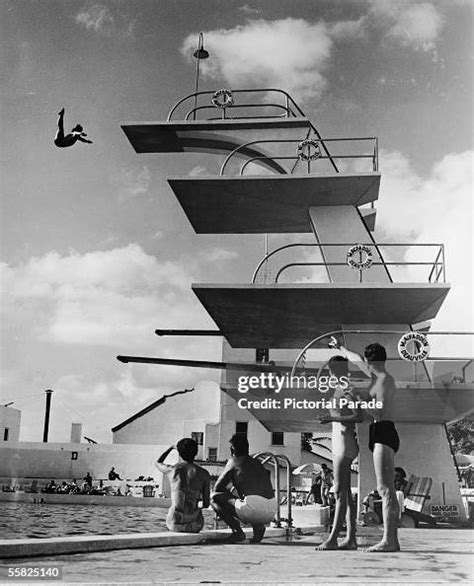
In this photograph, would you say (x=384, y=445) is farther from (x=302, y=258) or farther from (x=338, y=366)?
(x=302, y=258)

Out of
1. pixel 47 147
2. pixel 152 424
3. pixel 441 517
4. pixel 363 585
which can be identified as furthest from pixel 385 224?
pixel 152 424

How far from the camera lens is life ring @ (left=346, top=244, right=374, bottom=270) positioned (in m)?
8.71

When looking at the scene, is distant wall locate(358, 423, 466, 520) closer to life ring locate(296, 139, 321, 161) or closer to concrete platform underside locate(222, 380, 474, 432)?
concrete platform underside locate(222, 380, 474, 432)

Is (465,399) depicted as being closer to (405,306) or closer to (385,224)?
(405,306)

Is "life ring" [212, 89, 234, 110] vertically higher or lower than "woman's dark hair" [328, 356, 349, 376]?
higher

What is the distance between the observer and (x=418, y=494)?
8.30 metres

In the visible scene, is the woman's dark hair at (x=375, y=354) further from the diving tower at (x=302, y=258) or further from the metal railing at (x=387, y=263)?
the metal railing at (x=387, y=263)

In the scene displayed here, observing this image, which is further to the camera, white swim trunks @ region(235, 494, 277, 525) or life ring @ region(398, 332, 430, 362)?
life ring @ region(398, 332, 430, 362)

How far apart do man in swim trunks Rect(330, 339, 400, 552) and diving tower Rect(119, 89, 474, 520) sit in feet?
6.24

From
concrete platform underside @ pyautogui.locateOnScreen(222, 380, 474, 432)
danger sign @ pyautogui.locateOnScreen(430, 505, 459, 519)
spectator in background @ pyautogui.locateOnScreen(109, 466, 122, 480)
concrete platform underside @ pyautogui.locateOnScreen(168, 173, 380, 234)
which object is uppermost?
concrete platform underside @ pyautogui.locateOnScreen(168, 173, 380, 234)

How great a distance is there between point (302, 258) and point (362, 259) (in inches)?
73.8

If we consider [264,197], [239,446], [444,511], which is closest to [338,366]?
[239,446]

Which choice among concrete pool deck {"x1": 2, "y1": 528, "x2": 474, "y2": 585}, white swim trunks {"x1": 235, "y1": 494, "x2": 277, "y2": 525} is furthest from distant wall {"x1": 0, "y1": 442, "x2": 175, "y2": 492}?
concrete pool deck {"x1": 2, "y1": 528, "x2": 474, "y2": 585}

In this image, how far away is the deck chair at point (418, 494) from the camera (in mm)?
8104
